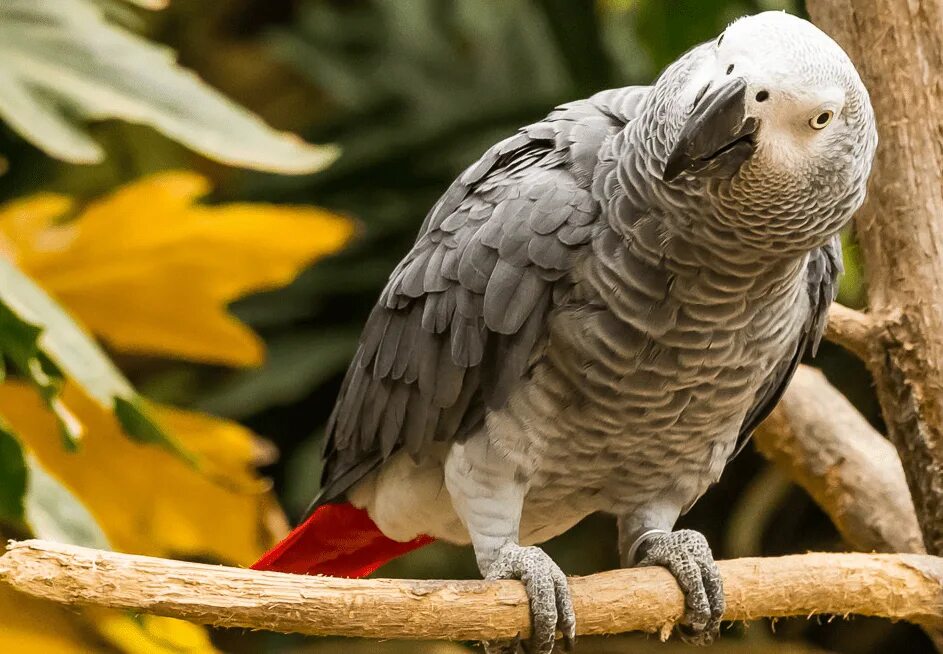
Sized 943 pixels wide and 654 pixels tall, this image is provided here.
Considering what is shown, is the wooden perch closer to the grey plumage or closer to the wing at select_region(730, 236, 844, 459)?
the grey plumage

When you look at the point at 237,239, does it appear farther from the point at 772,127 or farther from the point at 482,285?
the point at 772,127

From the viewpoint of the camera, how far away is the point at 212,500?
1.65m

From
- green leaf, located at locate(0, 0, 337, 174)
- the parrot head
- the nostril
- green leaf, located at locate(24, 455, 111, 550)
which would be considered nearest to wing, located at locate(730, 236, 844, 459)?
the parrot head

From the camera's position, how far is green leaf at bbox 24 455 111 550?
1.16m

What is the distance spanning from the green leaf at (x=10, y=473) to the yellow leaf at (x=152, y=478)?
485 mm

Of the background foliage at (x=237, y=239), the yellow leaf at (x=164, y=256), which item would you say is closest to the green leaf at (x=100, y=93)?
the background foliage at (x=237, y=239)

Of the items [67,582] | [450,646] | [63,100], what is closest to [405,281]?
[67,582]

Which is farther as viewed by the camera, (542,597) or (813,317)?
(813,317)

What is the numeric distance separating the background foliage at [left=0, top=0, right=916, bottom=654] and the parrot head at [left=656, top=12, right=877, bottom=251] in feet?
2.26

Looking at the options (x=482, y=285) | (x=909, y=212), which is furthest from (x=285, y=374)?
(x=909, y=212)

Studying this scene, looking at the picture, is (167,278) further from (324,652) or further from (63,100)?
(324,652)

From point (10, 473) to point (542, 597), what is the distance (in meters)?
0.59

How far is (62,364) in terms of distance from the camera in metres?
1.16

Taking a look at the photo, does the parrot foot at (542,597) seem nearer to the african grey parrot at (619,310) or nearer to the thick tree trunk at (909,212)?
the african grey parrot at (619,310)
